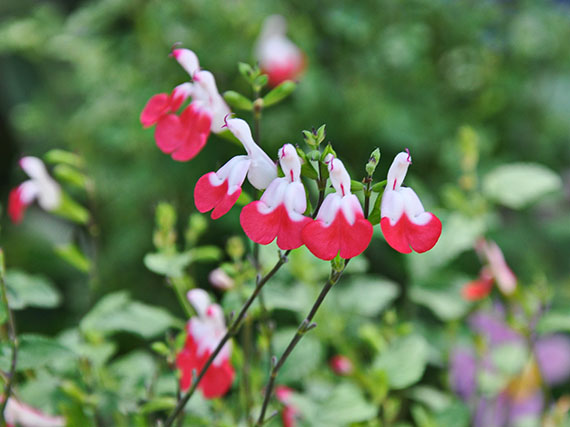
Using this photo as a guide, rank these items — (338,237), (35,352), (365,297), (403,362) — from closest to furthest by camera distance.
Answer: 1. (338,237)
2. (35,352)
3. (403,362)
4. (365,297)

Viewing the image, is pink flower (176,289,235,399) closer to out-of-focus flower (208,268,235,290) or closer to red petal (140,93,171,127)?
out-of-focus flower (208,268,235,290)

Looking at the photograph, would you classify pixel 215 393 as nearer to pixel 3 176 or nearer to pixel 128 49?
pixel 128 49

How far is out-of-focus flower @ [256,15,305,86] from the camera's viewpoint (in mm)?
1332

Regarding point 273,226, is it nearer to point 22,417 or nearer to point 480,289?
point 22,417

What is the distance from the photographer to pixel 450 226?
85cm

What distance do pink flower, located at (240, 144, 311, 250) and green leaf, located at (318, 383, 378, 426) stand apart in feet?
0.80

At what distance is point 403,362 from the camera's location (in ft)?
2.14

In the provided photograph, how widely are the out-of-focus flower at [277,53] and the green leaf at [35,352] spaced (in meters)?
0.89

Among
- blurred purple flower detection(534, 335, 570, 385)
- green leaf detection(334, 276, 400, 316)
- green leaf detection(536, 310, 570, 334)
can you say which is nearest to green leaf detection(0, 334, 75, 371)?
green leaf detection(334, 276, 400, 316)

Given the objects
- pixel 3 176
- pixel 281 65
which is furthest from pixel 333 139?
pixel 3 176

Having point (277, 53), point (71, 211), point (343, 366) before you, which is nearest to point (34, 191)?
point (71, 211)

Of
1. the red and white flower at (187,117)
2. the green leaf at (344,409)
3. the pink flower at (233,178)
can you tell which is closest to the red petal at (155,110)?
the red and white flower at (187,117)

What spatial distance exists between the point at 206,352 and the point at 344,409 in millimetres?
143

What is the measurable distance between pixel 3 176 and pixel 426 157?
4.89ft
